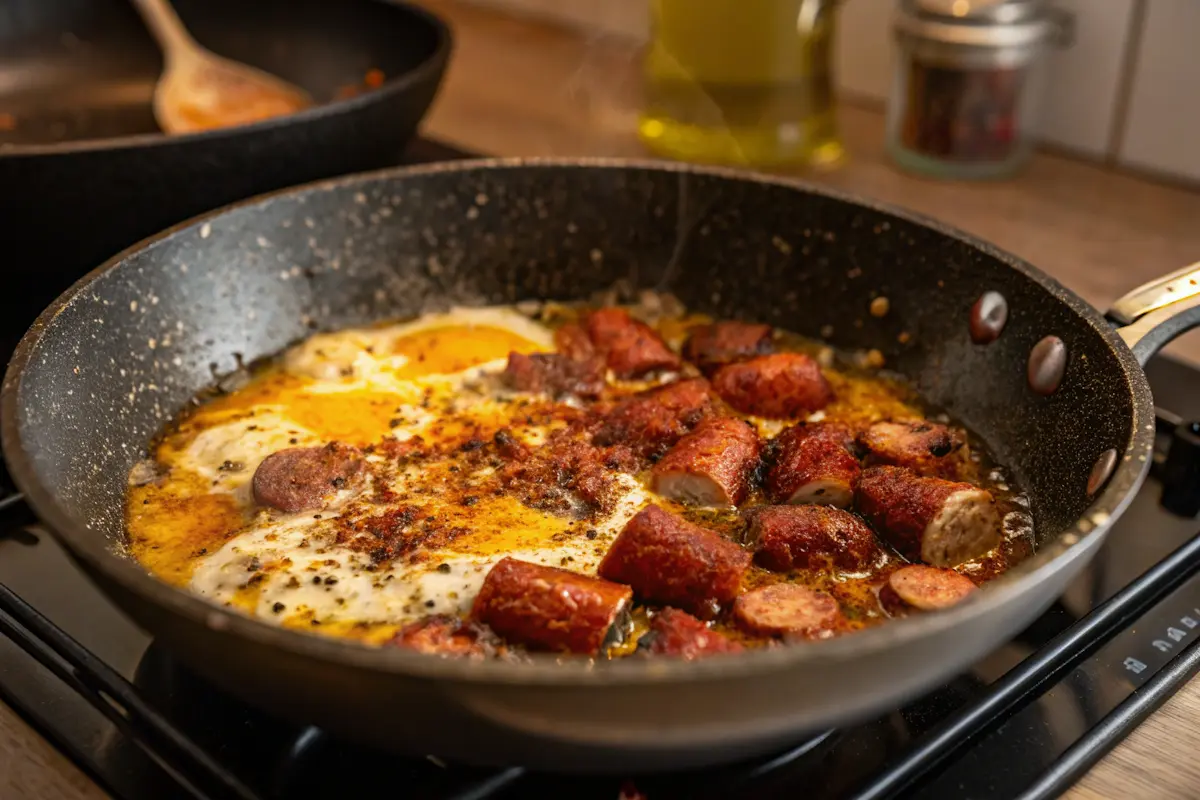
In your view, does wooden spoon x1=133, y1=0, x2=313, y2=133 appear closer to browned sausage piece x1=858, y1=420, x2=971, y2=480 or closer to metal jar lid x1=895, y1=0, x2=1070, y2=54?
metal jar lid x1=895, y1=0, x2=1070, y2=54

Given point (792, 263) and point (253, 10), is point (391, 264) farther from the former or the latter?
point (253, 10)

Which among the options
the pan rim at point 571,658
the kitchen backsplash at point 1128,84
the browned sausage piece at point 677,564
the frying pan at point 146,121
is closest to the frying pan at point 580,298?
the pan rim at point 571,658

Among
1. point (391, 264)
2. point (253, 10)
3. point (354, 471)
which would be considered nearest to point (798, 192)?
point (391, 264)

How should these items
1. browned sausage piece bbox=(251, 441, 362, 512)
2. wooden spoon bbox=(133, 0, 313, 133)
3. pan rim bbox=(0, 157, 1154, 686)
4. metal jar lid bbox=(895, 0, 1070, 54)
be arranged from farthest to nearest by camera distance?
wooden spoon bbox=(133, 0, 313, 133) < metal jar lid bbox=(895, 0, 1070, 54) < browned sausage piece bbox=(251, 441, 362, 512) < pan rim bbox=(0, 157, 1154, 686)

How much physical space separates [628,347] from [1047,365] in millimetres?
466

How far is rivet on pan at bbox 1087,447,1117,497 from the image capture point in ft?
3.18

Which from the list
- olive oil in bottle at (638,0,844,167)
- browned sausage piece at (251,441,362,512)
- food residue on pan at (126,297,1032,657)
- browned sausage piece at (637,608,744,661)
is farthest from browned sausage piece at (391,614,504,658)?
olive oil in bottle at (638,0,844,167)

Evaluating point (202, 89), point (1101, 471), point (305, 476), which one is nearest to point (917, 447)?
point (1101, 471)

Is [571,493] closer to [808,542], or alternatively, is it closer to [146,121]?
[808,542]

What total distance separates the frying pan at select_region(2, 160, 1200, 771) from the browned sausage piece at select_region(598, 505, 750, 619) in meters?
0.21

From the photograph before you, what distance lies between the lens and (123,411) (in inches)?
48.1

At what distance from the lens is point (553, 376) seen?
1354mm

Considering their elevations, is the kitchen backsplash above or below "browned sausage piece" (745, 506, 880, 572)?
above

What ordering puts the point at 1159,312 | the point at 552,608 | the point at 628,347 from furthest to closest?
the point at 628,347, the point at 1159,312, the point at 552,608
